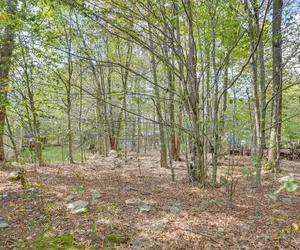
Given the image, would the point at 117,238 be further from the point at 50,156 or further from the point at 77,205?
the point at 50,156

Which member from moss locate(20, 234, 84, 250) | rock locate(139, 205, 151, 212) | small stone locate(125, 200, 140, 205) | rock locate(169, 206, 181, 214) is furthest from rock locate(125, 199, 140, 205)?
moss locate(20, 234, 84, 250)

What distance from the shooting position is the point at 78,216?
240 centimetres

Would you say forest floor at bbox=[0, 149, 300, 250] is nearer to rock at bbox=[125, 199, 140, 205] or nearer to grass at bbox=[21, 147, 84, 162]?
rock at bbox=[125, 199, 140, 205]

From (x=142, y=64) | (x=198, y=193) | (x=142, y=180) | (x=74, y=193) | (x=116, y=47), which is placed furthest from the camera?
(x=142, y=64)

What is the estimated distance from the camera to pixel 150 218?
7.95 feet

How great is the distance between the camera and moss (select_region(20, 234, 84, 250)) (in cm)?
183

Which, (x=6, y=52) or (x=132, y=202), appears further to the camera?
(x=6, y=52)

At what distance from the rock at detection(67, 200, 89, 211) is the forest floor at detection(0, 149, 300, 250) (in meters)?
0.08

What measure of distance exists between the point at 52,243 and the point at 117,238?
2.05ft

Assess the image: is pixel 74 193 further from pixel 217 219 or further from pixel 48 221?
pixel 217 219

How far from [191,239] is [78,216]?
1.38 meters

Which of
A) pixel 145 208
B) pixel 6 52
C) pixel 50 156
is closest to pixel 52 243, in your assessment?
pixel 145 208

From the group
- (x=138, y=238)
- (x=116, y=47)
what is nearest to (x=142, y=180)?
(x=138, y=238)

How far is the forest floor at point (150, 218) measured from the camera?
1.92m
